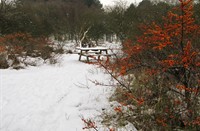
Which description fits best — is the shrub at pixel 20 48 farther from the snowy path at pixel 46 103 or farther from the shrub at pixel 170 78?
the shrub at pixel 170 78

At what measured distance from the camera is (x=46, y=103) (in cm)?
525

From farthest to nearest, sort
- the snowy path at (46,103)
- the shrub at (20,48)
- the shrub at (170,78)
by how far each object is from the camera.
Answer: the shrub at (20,48) < the snowy path at (46,103) < the shrub at (170,78)

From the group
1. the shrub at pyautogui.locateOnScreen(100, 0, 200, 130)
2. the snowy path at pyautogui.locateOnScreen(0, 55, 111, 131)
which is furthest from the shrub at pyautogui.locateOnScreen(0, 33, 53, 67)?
the shrub at pyautogui.locateOnScreen(100, 0, 200, 130)

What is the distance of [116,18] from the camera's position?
847 inches

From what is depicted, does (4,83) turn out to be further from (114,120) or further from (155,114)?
(155,114)

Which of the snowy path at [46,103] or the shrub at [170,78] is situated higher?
the shrub at [170,78]

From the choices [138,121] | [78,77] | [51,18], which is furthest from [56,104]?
[51,18]

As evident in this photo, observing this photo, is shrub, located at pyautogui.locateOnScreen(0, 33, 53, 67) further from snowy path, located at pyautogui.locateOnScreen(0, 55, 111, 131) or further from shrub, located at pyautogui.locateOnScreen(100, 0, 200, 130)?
shrub, located at pyautogui.locateOnScreen(100, 0, 200, 130)

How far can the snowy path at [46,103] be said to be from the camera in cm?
421

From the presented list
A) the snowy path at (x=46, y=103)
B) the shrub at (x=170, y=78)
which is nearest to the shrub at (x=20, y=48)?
the snowy path at (x=46, y=103)

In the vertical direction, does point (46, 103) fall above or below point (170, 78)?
below

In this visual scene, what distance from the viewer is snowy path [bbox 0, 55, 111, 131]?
421 cm

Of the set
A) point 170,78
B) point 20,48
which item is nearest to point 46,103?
point 170,78

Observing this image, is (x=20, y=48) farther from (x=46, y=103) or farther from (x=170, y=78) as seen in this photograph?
(x=170, y=78)
